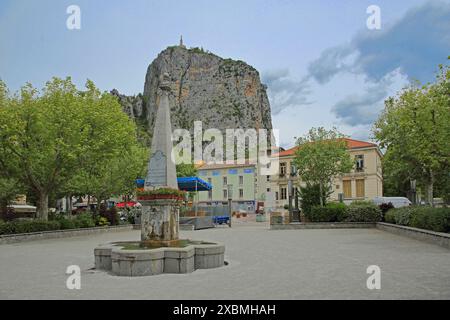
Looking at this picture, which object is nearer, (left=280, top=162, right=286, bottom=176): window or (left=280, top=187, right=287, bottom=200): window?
(left=280, top=187, right=287, bottom=200): window

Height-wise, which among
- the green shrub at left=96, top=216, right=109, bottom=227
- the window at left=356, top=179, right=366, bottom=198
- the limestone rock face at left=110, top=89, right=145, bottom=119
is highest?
→ the limestone rock face at left=110, top=89, right=145, bottom=119

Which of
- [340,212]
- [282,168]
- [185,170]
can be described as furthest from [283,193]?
[340,212]

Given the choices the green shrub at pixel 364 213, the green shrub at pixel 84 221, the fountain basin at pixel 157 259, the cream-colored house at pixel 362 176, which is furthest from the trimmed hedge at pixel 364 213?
the cream-colored house at pixel 362 176

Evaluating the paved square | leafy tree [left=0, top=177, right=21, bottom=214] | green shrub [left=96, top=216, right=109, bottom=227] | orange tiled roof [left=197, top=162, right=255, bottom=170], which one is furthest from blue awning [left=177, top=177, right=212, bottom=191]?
orange tiled roof [left=197, top=162, right=255, bottom=170]

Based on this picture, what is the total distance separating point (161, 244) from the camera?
10008mm

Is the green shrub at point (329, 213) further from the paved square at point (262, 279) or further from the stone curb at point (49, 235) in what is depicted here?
the paved square at point (262, 279)

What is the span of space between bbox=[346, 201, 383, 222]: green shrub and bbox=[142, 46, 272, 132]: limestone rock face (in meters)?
95.2

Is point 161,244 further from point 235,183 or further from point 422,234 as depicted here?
point 235,183

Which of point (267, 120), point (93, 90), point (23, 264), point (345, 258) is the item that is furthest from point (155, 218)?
point (267, 120)

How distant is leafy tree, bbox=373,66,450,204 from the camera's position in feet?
58.2

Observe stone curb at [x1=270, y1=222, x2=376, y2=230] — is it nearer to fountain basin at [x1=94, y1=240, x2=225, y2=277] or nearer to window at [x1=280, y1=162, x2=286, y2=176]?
fountain basin at [x1=94, y1=240, x2=225, y2=277]

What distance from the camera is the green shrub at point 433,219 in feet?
51.3

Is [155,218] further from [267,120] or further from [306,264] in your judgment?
[267,120]
